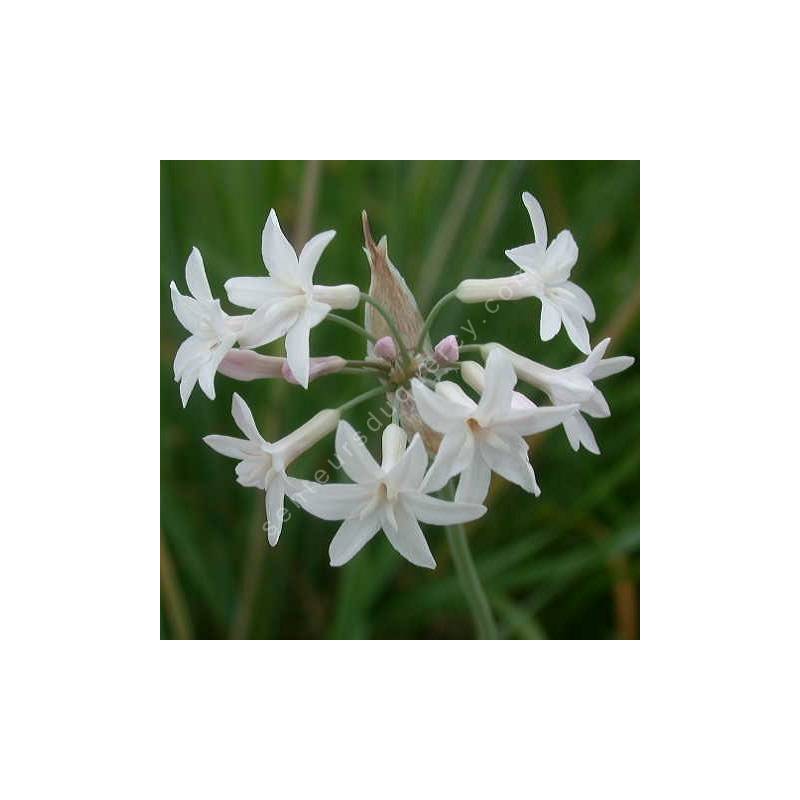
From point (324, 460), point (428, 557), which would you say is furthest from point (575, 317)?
point (324, 460)

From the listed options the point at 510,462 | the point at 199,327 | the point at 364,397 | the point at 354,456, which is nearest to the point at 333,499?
the point at 354,456

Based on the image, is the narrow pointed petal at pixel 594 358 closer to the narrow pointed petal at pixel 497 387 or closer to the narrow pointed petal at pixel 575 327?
the narrow pointed petal at pixel 575 327

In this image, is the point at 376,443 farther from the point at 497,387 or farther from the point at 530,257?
the point at 497,387

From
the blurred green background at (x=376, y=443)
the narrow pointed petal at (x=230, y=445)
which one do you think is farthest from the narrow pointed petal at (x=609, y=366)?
the blurred green background at (x=376, y=443)

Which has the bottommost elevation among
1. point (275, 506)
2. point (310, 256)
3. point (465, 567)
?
point (465, 567)

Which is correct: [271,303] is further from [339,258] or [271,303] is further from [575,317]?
[339,258]

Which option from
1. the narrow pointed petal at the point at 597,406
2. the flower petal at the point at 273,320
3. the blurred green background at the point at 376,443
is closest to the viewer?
the flower petal at the point at 273,320

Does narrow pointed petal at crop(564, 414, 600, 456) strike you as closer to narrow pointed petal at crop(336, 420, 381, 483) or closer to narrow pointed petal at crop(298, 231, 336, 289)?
narrow pointed petal at crop(336, 420, 381, 483)
